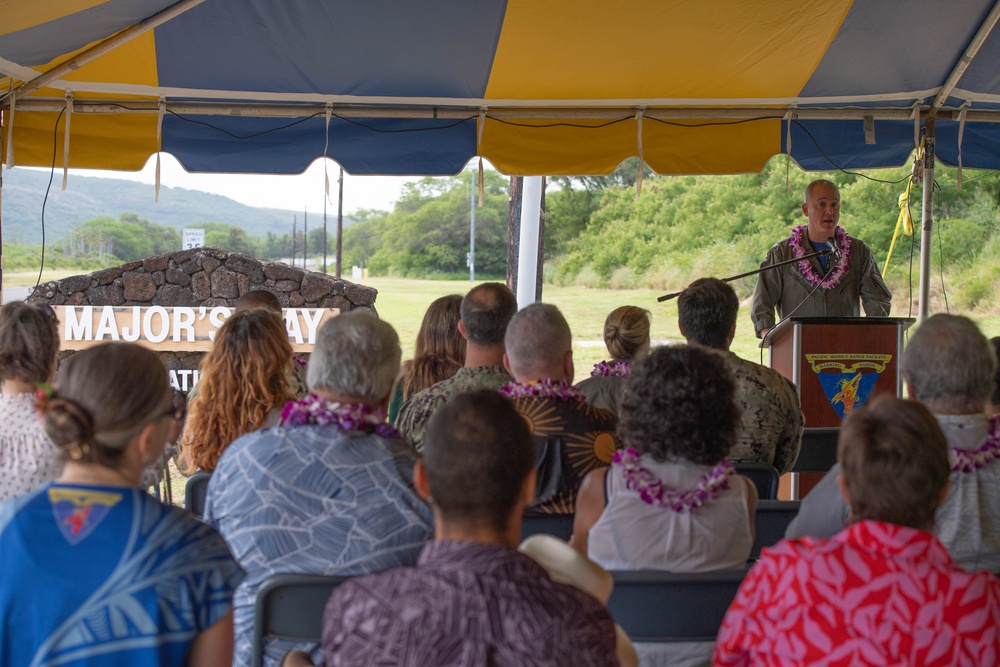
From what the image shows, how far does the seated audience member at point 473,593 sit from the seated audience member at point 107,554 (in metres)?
0.25

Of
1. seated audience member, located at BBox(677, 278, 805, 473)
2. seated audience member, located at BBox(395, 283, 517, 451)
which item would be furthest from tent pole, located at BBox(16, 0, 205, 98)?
seated audience member, located at BBox(677, 278, 805, 473)

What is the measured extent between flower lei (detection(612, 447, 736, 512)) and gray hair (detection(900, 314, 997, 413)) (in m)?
0.52

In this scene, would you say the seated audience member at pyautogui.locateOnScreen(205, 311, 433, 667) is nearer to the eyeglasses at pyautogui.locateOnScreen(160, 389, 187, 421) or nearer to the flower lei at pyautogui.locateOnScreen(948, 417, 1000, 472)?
the eyeglasses at pyautogui.locateOnScreen(160, 389, 187, 421)

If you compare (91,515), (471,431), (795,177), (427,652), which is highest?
(795,177)

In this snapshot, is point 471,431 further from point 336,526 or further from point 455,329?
point 455,329

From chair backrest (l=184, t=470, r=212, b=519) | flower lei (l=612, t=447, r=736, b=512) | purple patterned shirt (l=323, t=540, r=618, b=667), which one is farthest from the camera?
chair backrest (l=184, t=470, r=212, b=519)

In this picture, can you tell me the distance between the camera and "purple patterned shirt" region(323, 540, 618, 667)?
114 cm

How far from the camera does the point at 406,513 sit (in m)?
1.74

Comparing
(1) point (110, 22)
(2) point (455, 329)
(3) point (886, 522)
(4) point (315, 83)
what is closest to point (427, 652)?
(3) point (886, 522)

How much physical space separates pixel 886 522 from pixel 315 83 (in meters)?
3.95

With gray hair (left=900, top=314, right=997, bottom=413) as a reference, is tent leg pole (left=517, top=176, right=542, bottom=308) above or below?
above

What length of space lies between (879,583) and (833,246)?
3.91m

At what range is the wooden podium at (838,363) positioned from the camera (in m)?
3.73

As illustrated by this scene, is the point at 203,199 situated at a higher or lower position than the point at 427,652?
higher
